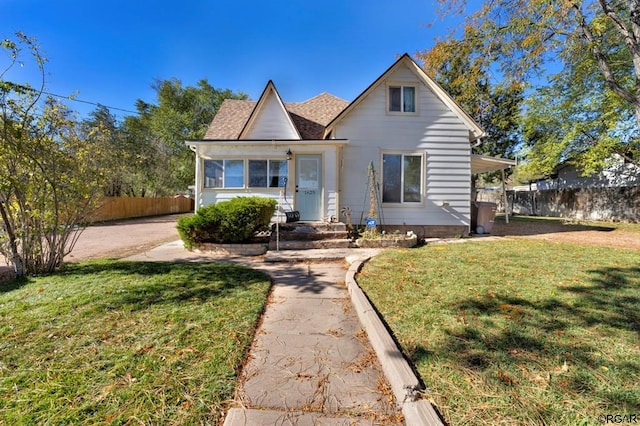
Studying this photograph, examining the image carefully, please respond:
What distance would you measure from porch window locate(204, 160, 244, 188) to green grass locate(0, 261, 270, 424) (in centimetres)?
544

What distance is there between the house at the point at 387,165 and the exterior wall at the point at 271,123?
4.05 ft

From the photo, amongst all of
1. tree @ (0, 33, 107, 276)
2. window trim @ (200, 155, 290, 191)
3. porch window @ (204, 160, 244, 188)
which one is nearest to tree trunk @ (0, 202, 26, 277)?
tree @ (0, 33, 107, 276)

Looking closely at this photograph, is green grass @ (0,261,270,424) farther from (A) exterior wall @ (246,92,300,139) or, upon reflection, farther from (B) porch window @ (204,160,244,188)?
(A) exterior wall @ (246,92,300,139)

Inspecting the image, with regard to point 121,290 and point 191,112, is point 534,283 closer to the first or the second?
point 121,290

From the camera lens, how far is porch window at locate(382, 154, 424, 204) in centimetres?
968

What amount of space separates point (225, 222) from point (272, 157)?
3.17 metres

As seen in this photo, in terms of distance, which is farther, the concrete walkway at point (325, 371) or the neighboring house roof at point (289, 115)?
the neighboring house roof at point (289, 115)

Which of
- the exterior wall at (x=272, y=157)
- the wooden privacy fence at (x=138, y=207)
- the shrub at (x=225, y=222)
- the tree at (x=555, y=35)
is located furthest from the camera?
the wooden privacy fence at (x=138, y=207)

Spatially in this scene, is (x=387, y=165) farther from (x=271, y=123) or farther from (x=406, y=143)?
(x=271, y=123)

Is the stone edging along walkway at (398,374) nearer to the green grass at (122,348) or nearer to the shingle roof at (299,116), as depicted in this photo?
the green grass at (122,348)

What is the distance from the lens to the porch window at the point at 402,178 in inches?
381

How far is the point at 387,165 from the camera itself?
9.69 m

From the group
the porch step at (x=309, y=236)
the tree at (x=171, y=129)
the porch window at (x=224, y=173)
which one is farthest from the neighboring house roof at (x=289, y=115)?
the tree at (x=171, y=129)

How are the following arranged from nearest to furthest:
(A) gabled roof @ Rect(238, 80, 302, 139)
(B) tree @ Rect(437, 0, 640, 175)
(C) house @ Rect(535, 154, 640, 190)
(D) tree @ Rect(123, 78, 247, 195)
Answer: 1. (B) tree @ Rect(437, 0, 640, 175)
2. (A) gabled roof @ Rect(238, 80, 302, 139)
3. (C) house @ Rect(535, 154, 640, 190)
4. (D) tree @ Rect(123, 78, 247, 195)
